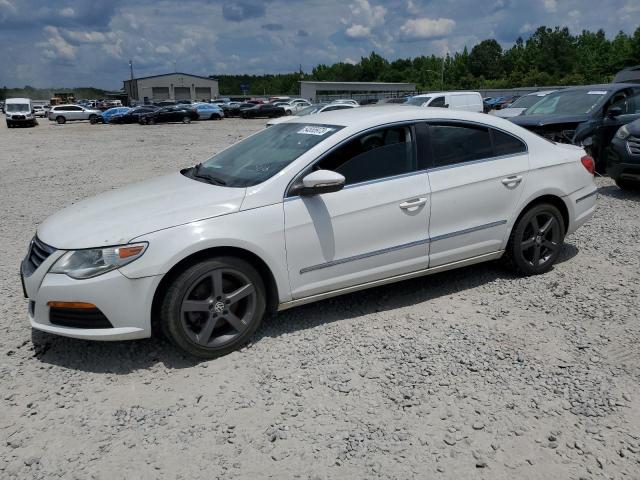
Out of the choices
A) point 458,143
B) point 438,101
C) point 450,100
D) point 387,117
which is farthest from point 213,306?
point 450,100

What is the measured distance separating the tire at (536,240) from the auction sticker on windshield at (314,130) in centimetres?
196

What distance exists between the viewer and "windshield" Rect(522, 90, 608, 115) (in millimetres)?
9797

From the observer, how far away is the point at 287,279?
150 inches

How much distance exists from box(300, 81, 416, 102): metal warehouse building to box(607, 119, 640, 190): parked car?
250 feet

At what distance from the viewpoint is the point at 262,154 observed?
4.36m

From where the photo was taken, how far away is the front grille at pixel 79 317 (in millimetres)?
3381

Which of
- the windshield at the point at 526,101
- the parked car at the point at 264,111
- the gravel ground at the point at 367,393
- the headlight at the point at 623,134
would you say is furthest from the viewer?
the parked car at the point at 264,111

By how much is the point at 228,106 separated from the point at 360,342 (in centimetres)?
5018

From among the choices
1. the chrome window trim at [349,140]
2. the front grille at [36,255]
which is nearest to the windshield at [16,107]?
the front grille at [36,255]

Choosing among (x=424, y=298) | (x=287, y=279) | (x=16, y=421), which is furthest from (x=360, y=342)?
(x=16, y=421)

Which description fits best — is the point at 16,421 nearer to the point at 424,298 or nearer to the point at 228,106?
the point at 424,298

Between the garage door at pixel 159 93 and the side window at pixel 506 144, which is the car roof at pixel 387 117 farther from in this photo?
the garage door at pixel 159 93

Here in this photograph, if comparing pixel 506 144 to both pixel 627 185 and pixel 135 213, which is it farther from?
pixel 627 185

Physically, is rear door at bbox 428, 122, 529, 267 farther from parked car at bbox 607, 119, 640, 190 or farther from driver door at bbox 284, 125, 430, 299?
parked car at bbox 607, 119, 640, 190
